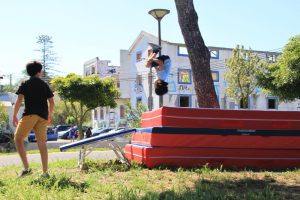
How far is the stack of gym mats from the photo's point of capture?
7004mm

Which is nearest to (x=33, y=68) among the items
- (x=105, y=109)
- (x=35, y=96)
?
(x=35, y=96)

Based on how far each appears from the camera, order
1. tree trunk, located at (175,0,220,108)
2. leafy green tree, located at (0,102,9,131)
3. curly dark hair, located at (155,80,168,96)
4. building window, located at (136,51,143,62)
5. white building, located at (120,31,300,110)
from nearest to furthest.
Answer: curly dark hair, located at (155,80,168,96) < tree trunk, located at (175,0,220,108) < leafy green tree, located at (0,102,9,131) < white building, located at (120,31,300,110) < building window, located at (136,51,143,62)

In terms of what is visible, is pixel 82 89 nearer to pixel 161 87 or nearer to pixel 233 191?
pixel 161 87

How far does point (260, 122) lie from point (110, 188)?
11.1ft

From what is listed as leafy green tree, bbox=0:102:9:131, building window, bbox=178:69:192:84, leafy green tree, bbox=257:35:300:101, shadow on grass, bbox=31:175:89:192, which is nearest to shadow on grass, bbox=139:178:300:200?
shadow on grass, bbox=31:175:89:192

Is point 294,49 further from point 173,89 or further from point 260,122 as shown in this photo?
point 173,89

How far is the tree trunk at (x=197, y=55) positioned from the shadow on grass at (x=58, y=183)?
3.19m

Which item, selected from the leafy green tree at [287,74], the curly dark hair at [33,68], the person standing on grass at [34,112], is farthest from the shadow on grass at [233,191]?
the leafy green tree at [287,74]

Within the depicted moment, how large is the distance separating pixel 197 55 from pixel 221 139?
66.9 inches

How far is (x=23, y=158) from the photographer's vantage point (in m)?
6.19

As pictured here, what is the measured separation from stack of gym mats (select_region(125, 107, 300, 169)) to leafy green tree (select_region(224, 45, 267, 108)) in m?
26.3

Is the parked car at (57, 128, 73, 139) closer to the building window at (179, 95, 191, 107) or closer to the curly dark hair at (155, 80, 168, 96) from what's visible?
the building window at (179, 95, 191, 107)

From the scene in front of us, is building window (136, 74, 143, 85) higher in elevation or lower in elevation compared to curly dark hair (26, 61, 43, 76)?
higher

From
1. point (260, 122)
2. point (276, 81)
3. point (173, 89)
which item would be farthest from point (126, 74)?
point (260, 122)
